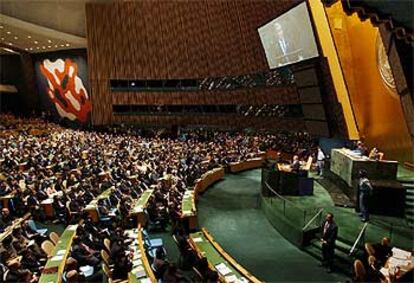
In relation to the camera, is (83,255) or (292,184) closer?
(83,255)

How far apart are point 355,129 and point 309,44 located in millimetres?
3473

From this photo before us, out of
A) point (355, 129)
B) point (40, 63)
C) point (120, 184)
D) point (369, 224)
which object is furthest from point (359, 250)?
point (40, 63)

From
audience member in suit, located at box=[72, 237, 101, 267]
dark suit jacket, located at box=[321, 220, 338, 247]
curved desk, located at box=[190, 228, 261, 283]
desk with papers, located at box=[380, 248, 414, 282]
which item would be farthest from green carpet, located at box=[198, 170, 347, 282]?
audience member in suit, located at box=[72, 237, 101, 267]

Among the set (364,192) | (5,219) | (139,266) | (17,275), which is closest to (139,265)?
(139,266)

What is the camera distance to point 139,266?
7.36 metres

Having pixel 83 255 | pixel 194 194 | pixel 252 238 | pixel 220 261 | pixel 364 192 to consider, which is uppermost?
pixel 364 192

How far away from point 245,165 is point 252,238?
10290 millimetres

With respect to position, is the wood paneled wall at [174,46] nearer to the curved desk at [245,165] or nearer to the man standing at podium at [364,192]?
the curved desk at [245,165]

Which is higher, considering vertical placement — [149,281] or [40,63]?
[40,63]

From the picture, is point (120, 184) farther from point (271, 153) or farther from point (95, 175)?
point (271, 153)

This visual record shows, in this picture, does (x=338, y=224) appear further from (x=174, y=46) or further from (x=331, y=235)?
(x=174, y=46)

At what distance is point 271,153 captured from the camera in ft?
75.5

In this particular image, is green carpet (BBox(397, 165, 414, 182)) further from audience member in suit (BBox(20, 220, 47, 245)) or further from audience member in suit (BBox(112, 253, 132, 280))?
audience member in suit (BBox(20, 220, 47, 245))

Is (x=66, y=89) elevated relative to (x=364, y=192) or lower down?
elevated
